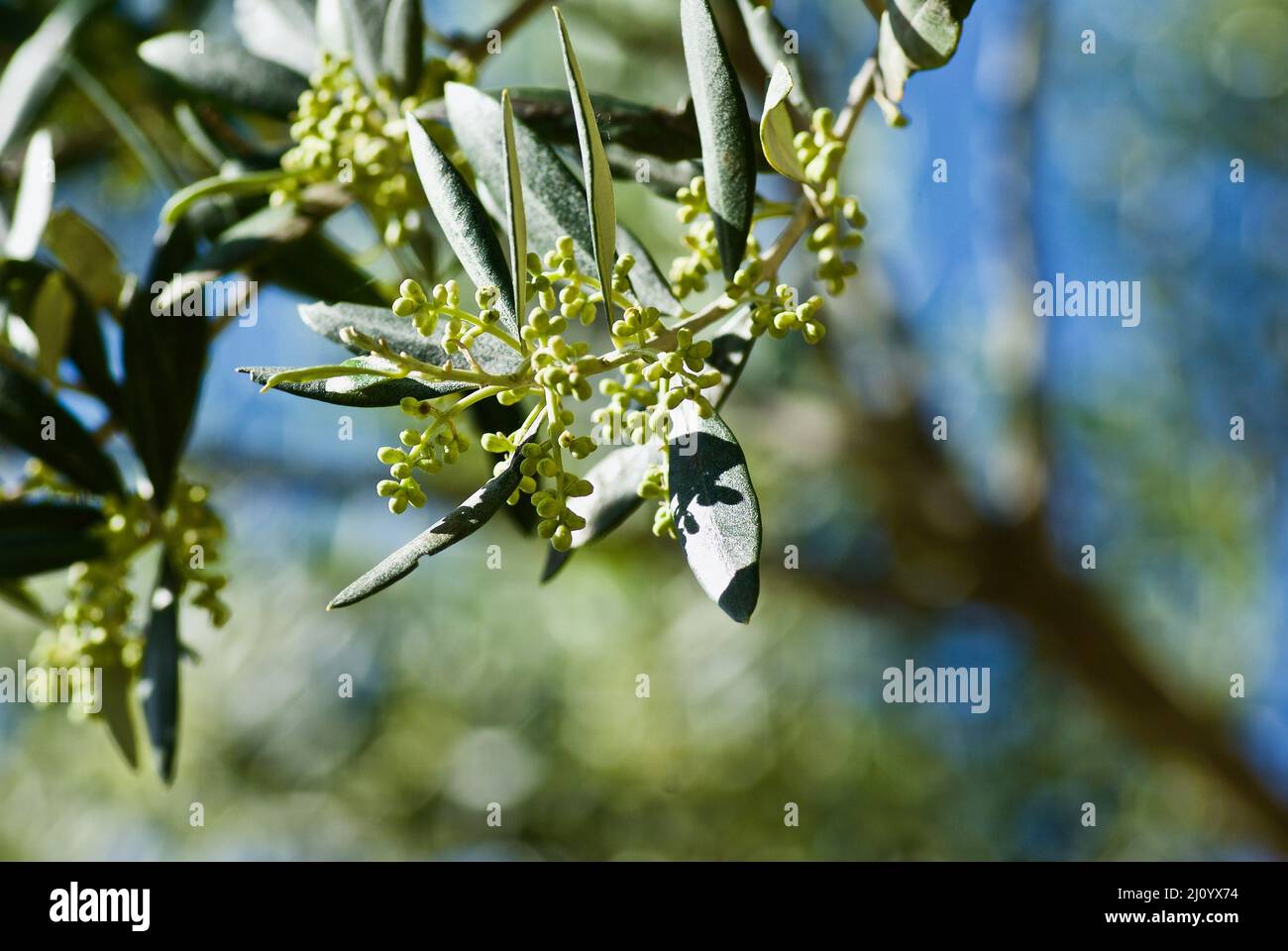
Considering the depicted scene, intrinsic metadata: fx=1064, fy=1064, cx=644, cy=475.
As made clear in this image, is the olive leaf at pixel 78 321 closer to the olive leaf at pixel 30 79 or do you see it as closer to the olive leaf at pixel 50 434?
the olive leaf at pixel 50 434

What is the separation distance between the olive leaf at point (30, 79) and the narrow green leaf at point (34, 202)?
143mm

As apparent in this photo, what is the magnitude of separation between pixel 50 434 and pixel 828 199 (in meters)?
0.69

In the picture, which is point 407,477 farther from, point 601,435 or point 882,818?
point 882,818

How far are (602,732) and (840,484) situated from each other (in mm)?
1248

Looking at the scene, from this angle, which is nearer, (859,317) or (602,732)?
(859,317)

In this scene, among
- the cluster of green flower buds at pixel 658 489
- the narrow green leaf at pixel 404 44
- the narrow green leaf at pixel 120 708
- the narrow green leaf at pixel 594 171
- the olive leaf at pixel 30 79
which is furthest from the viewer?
the olive leaf at pixel 30 79

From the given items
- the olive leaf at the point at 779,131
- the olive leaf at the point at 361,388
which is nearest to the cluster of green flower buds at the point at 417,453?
the olive leaf at the point at 361,388

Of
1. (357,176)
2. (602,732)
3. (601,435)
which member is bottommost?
(602,732)

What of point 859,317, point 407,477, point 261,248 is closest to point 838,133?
point 407,477

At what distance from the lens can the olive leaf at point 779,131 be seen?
0.55 m

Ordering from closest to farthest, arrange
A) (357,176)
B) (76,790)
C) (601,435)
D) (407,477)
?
1. (407,477)
2. (601,435)
3. (357,176)
4. (76,790)

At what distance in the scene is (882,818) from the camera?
12.4 ft

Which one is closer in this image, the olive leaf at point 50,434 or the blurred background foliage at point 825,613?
the olive leaf at point 50,434

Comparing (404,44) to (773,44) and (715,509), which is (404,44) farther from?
(715,509)
